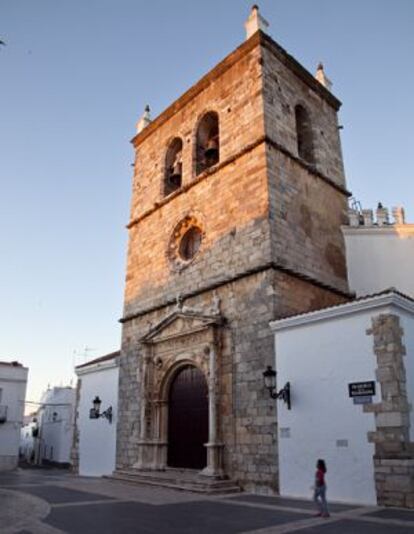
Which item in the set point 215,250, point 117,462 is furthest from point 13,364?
point 215,250

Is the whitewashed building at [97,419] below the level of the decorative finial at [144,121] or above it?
below

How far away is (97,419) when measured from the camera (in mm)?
14867

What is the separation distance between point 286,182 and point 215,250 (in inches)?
96.7

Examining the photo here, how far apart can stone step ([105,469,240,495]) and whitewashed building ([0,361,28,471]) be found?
10933 millimetres

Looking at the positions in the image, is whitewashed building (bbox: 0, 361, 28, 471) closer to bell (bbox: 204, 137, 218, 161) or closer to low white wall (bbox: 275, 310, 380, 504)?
bell (bbox: 204, 137, 218, 161)

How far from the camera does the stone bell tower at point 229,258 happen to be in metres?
10.1

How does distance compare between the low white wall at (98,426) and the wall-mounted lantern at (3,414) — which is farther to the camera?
the wall-mounted lantern at (3,414)

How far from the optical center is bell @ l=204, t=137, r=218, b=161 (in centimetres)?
1363

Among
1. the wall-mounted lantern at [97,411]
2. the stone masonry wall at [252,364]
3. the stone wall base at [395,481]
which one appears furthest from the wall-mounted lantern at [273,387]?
the wall-mounted lantern at [97,411]

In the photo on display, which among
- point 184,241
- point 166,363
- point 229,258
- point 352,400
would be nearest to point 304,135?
point 184,241

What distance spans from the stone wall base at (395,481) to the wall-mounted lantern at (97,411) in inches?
352

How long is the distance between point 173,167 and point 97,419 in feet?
27.8

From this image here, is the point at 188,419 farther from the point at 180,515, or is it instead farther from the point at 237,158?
the point at 237,158

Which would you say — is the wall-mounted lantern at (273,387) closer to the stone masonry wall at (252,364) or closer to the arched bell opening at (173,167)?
the stone masonry wall at (252,364)
